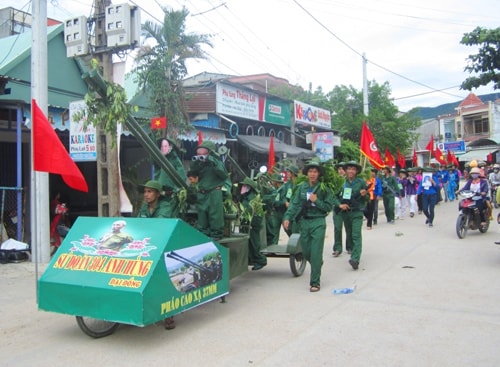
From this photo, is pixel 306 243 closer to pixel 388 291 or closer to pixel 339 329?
pixel 388 291

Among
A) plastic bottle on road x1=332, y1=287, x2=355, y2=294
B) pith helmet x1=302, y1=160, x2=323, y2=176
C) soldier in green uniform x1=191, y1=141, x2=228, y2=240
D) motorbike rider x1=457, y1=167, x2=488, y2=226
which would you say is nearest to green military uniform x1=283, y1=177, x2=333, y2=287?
pith helmet x1=302, y1=160, x2=323, y2=176

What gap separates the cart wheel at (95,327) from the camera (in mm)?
4691

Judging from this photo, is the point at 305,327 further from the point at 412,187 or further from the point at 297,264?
the point at 412,187

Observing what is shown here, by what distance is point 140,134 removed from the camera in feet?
16.8

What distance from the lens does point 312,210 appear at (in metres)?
6.81

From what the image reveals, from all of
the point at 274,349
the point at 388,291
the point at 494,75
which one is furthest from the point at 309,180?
the point at 494,75

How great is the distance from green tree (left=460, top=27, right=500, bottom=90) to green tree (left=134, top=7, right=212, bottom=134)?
8.21 metres

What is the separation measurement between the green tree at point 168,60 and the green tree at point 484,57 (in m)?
8.21

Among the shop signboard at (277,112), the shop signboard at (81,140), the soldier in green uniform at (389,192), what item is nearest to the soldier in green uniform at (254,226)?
the shop signboard at (81,140)

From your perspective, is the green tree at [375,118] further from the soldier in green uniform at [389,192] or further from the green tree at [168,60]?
the green tree at [168,60]

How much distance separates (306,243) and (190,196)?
6.22ft

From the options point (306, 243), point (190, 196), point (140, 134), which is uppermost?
point (140, 134)

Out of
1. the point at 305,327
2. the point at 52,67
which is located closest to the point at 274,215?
the point at 305,327

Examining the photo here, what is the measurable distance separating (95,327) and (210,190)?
7.04 ft
